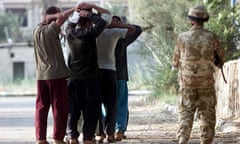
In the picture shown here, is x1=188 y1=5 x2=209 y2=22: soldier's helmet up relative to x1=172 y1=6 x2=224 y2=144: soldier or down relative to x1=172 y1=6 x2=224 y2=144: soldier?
up

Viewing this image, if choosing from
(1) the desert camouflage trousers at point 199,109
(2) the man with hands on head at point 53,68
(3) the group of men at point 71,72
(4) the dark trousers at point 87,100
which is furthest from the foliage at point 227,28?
(1) the desert camouflage trousers at point 199,109

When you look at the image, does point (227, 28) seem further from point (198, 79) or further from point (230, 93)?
point (198, 79)

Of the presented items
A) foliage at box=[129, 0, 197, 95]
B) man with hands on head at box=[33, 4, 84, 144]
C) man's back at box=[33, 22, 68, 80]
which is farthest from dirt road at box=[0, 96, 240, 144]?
man's back at box=[33, 22, 68, 80]

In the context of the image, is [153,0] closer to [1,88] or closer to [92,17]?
[92,17]

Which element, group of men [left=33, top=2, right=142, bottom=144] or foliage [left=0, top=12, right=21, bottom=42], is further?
foliage [left=0, top=12, right=21, bottom=42]

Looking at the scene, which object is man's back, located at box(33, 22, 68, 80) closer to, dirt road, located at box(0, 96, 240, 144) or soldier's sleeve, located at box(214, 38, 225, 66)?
dirt road, located at box(0, 96, 240, 144)

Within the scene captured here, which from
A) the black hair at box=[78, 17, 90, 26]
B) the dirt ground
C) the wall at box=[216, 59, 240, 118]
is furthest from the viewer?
the wall at box=[216, 59, 240, 118]

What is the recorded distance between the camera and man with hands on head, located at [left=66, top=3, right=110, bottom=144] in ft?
37.1

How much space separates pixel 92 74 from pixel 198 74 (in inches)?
67.5

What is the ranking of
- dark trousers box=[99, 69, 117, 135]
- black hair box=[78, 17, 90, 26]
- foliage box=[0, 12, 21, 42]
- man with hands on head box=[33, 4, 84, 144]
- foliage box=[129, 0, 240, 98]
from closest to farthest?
1. black hair box=[78, 17, 90, 26]
2. man with hands on head box=[33, 4, 84, 144]
3. dark trousers box=[99, 69, 117, 135]
4. foliage box=[129, 0, 240, 98]
5. foliage box=[0, 12, 21, 42]

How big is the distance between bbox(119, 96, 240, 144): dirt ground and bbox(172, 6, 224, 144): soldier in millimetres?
1602

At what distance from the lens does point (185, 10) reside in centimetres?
2153

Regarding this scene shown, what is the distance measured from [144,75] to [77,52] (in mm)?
16157

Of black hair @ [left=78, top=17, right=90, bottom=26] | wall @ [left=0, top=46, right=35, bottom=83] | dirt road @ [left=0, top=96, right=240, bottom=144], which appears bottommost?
wall @ [left=0, top=46, right=35, bottom=83]
